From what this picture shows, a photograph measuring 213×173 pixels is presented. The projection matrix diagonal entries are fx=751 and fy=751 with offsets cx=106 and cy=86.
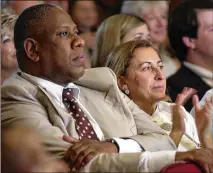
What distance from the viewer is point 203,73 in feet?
12.4

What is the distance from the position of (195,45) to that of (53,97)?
1.66 metres

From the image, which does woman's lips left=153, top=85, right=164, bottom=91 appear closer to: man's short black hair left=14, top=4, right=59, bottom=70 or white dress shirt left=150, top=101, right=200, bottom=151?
white dress shirt left=150, top=101, right=200, bottom=151

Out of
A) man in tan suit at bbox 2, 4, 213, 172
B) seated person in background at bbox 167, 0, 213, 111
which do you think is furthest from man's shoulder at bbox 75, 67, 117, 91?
seated person in background at bbox 167, 0, 213, 111

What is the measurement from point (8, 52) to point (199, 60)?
1.11 meters

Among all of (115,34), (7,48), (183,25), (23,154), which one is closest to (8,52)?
(7,48)

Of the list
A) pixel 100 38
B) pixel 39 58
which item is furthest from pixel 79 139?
pixel 100 38

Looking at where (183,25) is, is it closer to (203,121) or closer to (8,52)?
(8,52)

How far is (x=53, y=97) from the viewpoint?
2449 mm

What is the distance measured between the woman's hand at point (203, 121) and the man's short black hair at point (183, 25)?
126 cm

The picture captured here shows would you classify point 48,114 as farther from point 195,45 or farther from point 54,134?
point 195,45

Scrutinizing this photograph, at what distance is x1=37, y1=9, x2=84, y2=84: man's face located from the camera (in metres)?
2.53

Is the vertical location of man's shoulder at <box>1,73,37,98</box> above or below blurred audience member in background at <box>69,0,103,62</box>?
above

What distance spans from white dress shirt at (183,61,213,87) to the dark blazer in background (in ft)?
0.06

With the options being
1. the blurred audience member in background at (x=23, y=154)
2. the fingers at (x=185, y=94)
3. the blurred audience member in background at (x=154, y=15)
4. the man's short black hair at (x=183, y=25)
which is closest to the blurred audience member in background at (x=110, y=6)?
the blurred audience member in background at (x=154, y=15)
